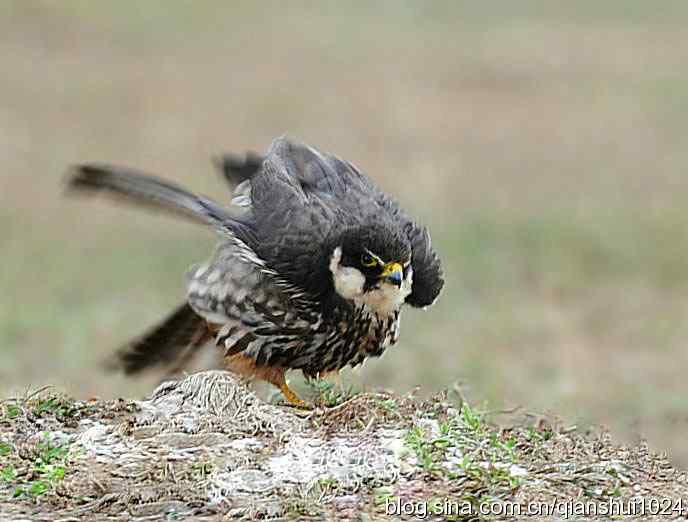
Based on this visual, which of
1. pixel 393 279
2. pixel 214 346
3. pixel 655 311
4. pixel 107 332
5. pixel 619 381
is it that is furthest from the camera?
pixel 655 311

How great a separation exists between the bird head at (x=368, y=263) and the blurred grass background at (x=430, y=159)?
6.86 feet

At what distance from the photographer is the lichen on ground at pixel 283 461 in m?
4.58

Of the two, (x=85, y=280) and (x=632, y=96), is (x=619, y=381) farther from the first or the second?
(x=632, y=96)

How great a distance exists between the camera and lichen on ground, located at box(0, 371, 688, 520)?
15.0 ft

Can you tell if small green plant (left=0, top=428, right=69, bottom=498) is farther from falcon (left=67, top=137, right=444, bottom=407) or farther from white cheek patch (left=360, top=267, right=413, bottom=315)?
white cheek patch (left=360, top=267, right=413, bottom=315)

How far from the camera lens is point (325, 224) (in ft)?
19.7

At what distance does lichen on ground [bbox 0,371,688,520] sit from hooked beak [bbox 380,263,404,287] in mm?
533

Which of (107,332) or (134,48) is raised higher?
(134,48)

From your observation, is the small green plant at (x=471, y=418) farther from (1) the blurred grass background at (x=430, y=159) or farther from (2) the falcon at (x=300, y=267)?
(1) the blurred grass background at (x=430, y=159)

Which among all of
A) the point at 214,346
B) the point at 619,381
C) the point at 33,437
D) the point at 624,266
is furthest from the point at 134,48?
the point at 33,437

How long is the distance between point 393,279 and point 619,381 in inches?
215

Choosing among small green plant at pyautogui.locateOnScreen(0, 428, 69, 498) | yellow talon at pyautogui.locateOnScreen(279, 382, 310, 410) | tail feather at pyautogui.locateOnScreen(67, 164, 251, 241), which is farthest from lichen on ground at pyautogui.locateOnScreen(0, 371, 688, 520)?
tail feather at pyautogui.locateOnScreen(67, 164, 251, 241)

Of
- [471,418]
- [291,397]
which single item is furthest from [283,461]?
[291,397]

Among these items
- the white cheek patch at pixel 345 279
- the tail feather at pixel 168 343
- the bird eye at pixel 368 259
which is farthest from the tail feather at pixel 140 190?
the bird eye at pixel 368 259
